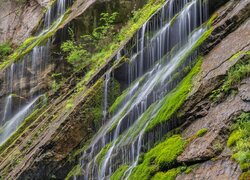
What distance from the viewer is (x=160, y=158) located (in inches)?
292

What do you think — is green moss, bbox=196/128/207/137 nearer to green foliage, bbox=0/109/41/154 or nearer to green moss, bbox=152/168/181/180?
green moss, bbox=152/168/181/180

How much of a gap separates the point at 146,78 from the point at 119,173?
3872 millimetres

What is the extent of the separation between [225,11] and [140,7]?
32.7 feet

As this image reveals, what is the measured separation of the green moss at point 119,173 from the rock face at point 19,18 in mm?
18305

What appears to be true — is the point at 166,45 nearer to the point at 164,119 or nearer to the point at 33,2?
the point at 164,119

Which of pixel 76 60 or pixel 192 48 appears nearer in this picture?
pixel 192 48

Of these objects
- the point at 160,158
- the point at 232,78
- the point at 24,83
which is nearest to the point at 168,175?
the point at 160,158

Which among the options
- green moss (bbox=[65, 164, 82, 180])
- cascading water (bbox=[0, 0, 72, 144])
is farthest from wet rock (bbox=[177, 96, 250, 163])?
cascading water (bbox=[0, 0, 72, 144])

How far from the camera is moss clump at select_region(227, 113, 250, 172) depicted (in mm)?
5798

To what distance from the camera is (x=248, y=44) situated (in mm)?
8305

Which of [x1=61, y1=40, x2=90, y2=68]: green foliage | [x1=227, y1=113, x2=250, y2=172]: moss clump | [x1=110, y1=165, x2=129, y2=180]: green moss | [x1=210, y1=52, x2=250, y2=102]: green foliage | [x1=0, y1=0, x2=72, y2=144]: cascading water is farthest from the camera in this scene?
[x1=0, y1=0, x2=72, y2=144]: cascading water

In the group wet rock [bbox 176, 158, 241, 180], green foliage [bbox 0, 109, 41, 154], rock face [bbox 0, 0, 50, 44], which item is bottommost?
green foliage [bbox 0, 109, 41, 154]

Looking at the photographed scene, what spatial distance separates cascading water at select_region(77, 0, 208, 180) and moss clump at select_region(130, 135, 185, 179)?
382 mm

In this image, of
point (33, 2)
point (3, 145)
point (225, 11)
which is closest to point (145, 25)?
point (225, 11)
